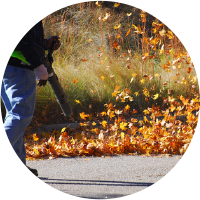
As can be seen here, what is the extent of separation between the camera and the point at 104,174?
262 centimetres

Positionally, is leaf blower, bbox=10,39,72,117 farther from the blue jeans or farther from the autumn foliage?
the autumn foliage

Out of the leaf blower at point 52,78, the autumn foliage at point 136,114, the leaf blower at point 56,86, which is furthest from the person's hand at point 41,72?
the autumn foliage at point 136,114

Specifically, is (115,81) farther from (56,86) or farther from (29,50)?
(29,50)

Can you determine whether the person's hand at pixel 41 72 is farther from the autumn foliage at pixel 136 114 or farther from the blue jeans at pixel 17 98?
the autumn foliage at pixel 136 114

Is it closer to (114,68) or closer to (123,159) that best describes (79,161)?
(123,159)

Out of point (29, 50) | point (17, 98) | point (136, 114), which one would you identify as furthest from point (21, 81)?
point (136, 114)

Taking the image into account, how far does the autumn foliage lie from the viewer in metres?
3.22

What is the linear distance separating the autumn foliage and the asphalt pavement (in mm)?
181

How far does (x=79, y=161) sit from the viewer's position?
9.82 ft

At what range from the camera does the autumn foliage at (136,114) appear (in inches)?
127

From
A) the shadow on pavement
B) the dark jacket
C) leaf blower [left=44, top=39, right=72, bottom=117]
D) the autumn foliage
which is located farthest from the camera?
the autumn foliage

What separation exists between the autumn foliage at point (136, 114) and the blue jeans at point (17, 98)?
1.25 meters

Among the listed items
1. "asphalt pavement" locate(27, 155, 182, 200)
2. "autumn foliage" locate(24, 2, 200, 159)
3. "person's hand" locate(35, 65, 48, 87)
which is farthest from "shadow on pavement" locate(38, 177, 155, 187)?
"person's hand" locate(35, 65, 48, 87)

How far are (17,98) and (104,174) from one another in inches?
47.0
